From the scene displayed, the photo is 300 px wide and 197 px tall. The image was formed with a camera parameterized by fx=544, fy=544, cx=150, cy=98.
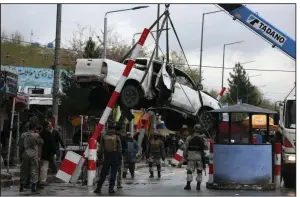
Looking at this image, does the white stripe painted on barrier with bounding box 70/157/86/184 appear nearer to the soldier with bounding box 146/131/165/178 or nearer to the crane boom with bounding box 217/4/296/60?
the soldier with bounding box 146/131/165/178

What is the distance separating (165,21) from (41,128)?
4422 millimetres

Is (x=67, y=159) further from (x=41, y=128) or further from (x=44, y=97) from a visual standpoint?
(x=44, y=97)

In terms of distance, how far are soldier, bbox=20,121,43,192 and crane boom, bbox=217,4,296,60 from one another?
6269mm

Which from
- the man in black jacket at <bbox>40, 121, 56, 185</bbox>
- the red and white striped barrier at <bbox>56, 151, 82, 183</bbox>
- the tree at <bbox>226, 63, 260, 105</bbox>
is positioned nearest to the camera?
the man in black jacket at <bbox>40, 121, 56, 185</bbox>

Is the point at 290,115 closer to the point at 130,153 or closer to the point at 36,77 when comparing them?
the point at 130,153

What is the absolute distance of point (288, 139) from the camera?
13.9 metres

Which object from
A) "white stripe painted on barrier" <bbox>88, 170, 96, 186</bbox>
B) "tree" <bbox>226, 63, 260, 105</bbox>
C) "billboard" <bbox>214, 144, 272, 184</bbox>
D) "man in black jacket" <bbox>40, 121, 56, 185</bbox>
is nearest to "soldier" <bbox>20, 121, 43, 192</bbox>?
"man in black jacket" <bbox>40, 121, 56, 185</bbox>

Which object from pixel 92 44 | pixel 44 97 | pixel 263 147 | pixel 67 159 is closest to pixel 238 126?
pixel 263 147

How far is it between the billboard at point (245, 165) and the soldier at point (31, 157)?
4.54 meters

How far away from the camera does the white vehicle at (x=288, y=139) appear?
13.7 metres

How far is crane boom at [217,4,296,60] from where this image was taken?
14.9 metres

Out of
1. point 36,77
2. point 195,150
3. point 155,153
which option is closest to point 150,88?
point 155,153

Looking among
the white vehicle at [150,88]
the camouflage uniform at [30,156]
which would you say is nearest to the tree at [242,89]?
the white vehicle at [150,88]

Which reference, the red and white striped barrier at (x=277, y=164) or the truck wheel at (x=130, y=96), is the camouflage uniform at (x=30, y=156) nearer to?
the truck wheel at (x=130, y=96)
